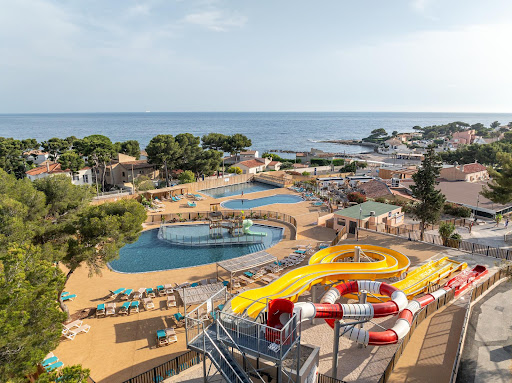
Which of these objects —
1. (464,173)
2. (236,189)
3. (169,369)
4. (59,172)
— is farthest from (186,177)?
(464,173)

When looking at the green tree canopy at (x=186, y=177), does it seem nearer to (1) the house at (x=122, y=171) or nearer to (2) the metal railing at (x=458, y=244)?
(1) the house at (x=122, y=171)

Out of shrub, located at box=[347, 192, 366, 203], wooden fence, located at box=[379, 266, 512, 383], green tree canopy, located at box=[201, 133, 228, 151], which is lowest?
wooden fence, located at box=[379, 266, 512, 383]

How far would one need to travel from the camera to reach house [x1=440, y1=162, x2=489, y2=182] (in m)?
56.9

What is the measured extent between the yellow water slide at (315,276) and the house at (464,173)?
41.8 m

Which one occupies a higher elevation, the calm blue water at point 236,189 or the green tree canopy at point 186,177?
the green tree canopy at point 186,177

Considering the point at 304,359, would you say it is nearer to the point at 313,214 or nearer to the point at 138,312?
the point at 138,312

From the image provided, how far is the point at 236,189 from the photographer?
62.5m

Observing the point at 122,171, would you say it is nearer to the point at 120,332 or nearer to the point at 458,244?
the point at 120,332

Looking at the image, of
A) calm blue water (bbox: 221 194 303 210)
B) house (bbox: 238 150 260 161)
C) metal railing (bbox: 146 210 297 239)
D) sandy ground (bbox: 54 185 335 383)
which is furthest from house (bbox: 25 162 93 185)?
house (bbox: 238 150 260 161)

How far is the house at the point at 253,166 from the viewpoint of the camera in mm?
71944

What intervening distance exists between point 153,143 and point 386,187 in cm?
3846

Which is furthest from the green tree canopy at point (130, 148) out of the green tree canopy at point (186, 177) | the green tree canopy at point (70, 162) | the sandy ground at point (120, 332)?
the sandy ground at point (120, 332)

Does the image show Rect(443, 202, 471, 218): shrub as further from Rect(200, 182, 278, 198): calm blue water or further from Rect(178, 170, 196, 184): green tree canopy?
Rect(178, 170, 196, 184): green tree canopy

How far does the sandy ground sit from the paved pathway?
13.1 metres
